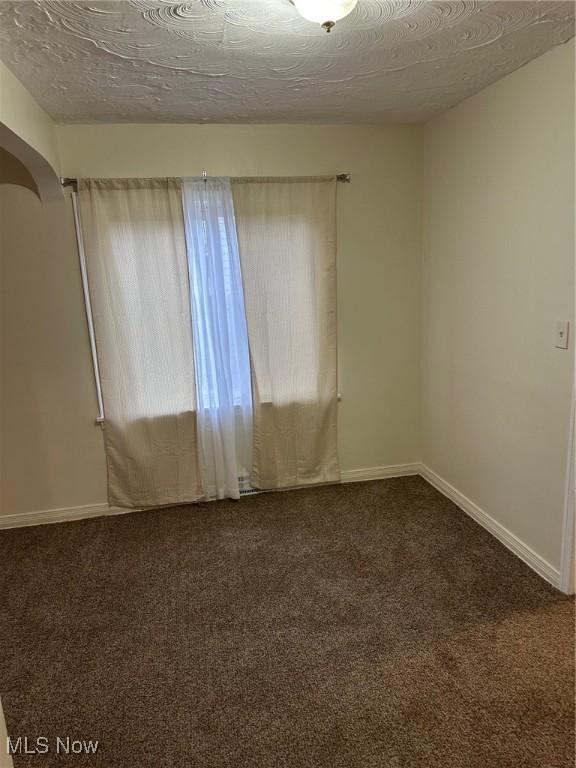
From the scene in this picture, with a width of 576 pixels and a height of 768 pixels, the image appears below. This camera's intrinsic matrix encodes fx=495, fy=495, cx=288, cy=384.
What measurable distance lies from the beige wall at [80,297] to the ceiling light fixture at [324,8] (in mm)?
1560

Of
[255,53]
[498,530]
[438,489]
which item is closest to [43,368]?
[255,53]

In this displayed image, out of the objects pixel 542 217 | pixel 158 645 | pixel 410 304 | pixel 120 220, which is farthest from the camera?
pixel 410 304

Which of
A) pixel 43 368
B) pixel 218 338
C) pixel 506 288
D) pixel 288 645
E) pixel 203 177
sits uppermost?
pixel 203 177

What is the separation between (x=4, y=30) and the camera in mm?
1695

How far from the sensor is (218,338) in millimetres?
3148

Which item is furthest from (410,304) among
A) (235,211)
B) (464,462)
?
(235,211)

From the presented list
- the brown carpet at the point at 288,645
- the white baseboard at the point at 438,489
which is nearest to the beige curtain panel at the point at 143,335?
the white baseboard at the point at 438,489

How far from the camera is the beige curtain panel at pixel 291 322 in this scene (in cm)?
311

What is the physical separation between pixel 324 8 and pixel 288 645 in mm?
2310

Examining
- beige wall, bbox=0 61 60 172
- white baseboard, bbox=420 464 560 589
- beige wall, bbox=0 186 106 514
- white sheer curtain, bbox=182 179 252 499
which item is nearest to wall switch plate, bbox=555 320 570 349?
white baseboard, bbox=420 464 560 589

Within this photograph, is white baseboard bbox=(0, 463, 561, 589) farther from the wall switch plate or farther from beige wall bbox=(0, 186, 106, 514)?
the wall switch plate

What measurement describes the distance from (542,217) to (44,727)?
2855 millimetres

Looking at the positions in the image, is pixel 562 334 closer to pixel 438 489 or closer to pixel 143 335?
pixel 438 489

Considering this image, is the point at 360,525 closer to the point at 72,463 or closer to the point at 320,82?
the point at 72,463
